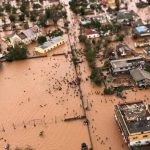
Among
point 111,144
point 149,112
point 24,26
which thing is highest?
point 24,26

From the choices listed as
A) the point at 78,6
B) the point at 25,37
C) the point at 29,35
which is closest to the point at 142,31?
the point at 78,6

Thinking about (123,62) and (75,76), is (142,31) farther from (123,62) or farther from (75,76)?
(75,76)

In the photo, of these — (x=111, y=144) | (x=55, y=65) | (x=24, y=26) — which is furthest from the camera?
(x=24, y=26)

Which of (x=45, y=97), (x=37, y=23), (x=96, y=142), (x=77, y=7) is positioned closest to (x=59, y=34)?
(x=37, y=23)

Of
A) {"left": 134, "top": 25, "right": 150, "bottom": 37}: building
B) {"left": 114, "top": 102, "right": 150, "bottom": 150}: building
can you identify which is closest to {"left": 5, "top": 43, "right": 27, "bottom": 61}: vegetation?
{"left": 134, "top": 25, "right": 150, "bottom": 37}: building

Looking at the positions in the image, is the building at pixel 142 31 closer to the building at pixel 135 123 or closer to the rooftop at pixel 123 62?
the rooftop at pixel 123 62

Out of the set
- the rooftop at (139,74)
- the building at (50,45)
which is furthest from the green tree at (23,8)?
the rooftop at (139,74)

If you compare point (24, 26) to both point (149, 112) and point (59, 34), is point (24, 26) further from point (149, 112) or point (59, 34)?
point (149, 112)
